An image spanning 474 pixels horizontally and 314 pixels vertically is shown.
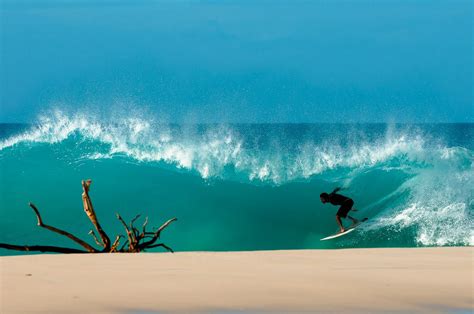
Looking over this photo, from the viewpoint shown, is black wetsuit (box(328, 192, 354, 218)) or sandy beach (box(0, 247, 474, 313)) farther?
black wetsuit (box(328, 192, 354, 218))

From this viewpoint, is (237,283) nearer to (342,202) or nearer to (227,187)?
(342,202)

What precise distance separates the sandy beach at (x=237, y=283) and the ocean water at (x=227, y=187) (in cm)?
579

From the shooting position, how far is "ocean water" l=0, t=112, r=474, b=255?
47.1 ft

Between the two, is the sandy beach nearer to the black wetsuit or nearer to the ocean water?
the black wetsuit

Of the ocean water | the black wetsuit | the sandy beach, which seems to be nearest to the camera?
the sandy beach

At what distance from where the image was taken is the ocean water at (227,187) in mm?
14344

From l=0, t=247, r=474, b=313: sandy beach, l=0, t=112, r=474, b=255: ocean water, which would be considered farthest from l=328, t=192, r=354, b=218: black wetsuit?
l=0, t=247, r=474, b=313: sandy beach

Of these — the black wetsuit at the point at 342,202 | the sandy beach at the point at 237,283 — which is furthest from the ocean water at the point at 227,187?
the sandy beach at the point at 237,283

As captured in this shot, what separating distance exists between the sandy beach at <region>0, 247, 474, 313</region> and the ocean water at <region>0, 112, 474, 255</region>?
5.79 metres

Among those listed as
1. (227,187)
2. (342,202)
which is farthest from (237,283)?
(227,187)

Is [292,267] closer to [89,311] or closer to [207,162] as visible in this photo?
[89,311]

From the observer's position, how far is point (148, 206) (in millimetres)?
16609

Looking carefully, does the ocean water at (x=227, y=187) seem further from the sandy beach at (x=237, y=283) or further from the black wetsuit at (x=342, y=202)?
the sandy beach at (x=237, y=283)

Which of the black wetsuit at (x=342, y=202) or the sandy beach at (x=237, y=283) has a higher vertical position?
the black wetsuit at (x=342, y=202)
